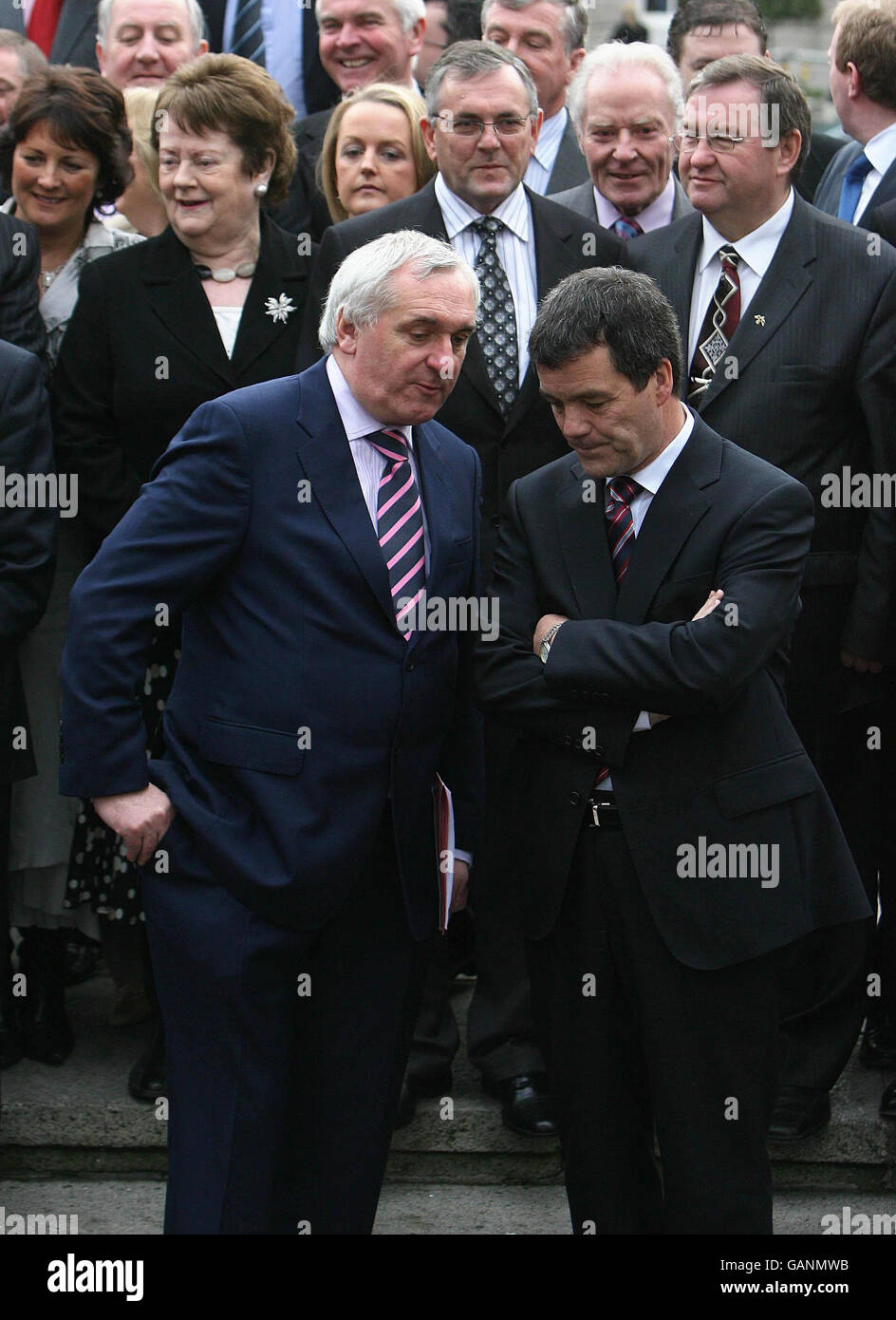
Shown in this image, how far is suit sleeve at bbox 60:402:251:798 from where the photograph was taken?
329cm

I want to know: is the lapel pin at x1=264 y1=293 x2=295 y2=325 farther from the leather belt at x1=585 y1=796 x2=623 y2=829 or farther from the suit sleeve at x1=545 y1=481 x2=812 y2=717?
the leather belt at x1=585 y1=796 x2=623 y2=829

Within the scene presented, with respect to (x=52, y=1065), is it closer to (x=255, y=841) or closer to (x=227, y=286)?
(x=255, y=841)

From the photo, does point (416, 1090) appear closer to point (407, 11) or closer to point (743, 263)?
point (743, 263)

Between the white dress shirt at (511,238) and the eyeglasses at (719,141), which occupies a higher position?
the eyeglasses at (719,141)

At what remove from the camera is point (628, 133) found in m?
5.10

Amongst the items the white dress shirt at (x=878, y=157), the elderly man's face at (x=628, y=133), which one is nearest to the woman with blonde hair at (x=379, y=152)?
the elderly man's face at (x=628, y=133)

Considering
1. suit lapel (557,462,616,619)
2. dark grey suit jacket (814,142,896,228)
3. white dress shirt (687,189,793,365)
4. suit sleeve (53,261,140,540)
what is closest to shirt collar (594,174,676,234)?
dark grey suit jacket (814,142,896,228)

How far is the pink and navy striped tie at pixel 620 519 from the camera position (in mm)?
3529

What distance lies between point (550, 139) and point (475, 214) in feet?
5.05

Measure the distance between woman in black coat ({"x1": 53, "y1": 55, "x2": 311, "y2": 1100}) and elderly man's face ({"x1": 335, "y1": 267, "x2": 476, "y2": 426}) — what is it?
121 cm

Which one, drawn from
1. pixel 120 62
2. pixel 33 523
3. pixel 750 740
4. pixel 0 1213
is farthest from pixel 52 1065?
pixel 120 62

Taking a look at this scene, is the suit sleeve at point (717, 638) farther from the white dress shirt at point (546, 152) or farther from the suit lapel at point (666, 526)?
the white dress shirt at point (546, 152)

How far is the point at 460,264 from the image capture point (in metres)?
3.36

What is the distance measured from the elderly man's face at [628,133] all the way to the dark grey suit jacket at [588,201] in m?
0.10
